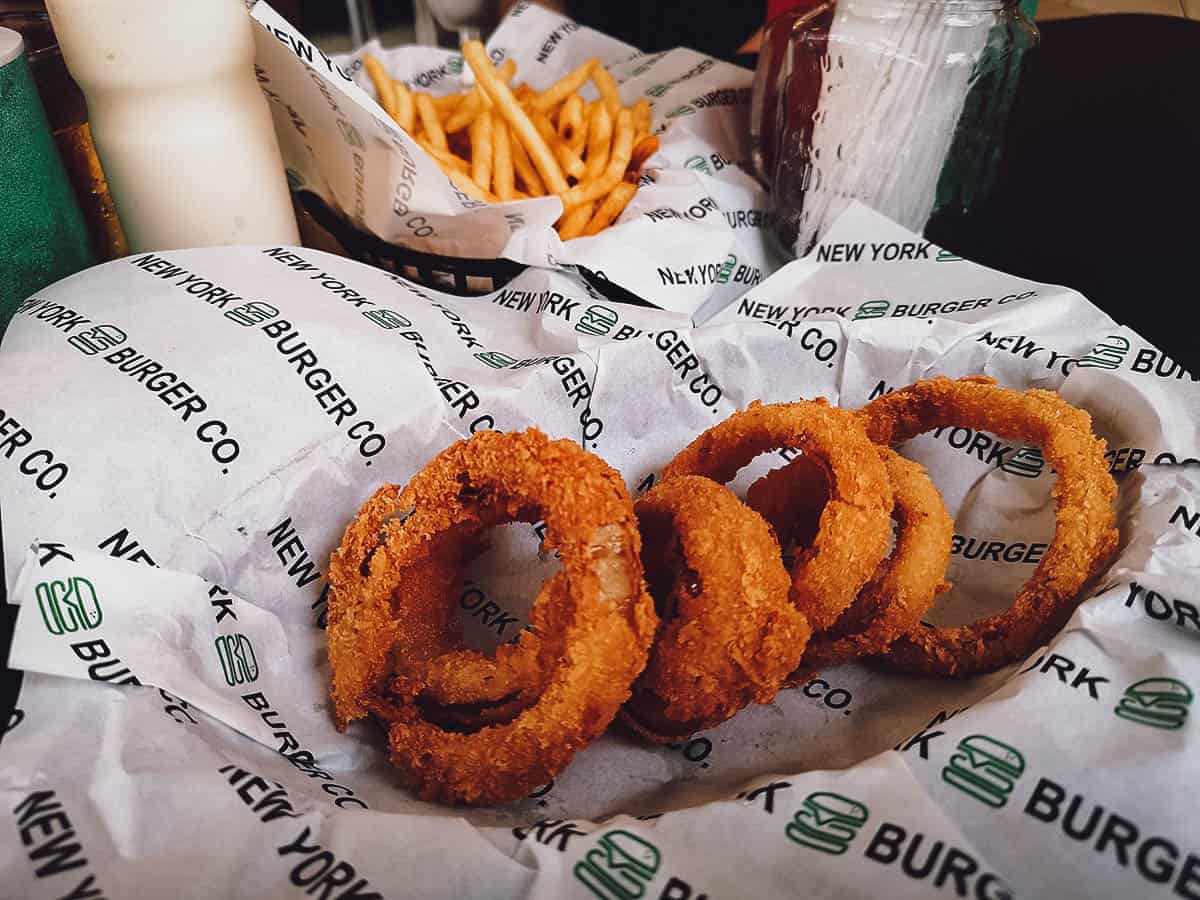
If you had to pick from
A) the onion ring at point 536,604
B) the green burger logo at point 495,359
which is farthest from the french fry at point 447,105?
the onion ring at point 536,604

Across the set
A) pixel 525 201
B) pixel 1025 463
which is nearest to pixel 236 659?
pixel 525 201

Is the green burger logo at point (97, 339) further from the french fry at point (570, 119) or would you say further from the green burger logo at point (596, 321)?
the french fry at point (570, 119)

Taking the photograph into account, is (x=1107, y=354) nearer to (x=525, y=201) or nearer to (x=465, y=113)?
(x=525, y=201)

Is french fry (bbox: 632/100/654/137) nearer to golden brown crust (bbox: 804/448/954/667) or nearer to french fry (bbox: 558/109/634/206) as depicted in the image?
french fry (bbox: 558/109/634/206)

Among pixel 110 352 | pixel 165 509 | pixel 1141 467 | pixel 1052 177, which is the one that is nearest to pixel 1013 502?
pixel 1141 467

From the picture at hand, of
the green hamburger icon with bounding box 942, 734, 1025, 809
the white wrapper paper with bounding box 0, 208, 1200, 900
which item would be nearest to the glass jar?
the white wrapper paper with bounding box 0, 208, 1200, 900

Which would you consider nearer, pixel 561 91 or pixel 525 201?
pixel 525 201
